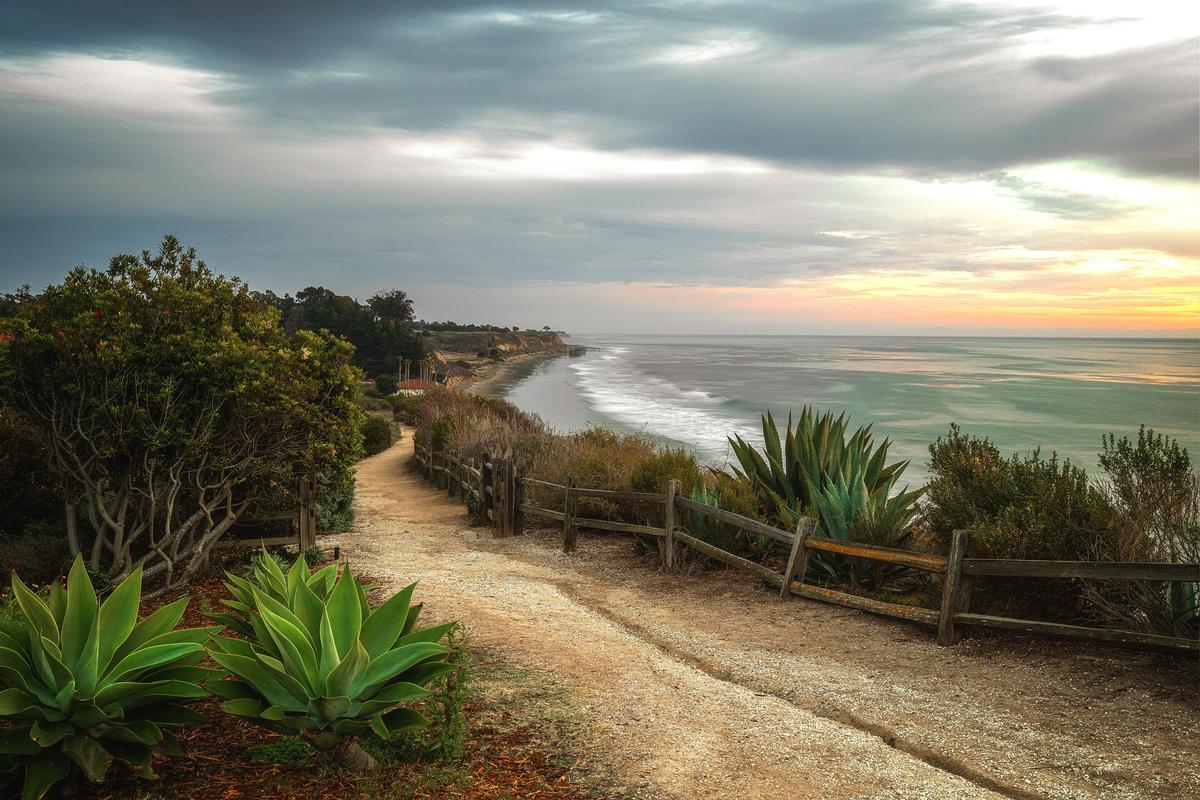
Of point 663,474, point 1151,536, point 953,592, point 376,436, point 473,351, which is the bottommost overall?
point 376,436

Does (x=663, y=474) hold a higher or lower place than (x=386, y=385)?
higher

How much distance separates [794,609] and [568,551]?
4700 millimetres

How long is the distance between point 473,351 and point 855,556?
390 ft

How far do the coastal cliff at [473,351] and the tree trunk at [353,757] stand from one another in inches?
2785

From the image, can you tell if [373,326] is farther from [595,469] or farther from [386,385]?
[595,469]

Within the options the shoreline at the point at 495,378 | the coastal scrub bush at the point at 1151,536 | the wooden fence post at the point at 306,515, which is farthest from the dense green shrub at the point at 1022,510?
the shoreline at the point at 495,378

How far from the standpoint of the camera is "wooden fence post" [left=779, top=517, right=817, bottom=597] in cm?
911

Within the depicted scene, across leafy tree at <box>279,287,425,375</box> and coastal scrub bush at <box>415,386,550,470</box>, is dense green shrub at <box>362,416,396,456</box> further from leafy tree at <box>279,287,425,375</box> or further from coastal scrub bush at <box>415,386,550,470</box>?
leafy tree at <box>279,287,425,375</box>

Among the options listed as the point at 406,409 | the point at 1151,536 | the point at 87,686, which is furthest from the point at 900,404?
the point at 87,686

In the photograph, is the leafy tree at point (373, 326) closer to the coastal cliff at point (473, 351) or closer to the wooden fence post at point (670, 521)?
the coastal cliff at point (473, 351)

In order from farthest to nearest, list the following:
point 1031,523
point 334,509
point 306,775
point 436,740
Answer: point 334,509 → point 1031,523 → point 436,740 → point 306,775

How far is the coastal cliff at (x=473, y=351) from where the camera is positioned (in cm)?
8662

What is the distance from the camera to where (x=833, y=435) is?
11.1 m

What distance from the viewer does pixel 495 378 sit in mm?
86562
